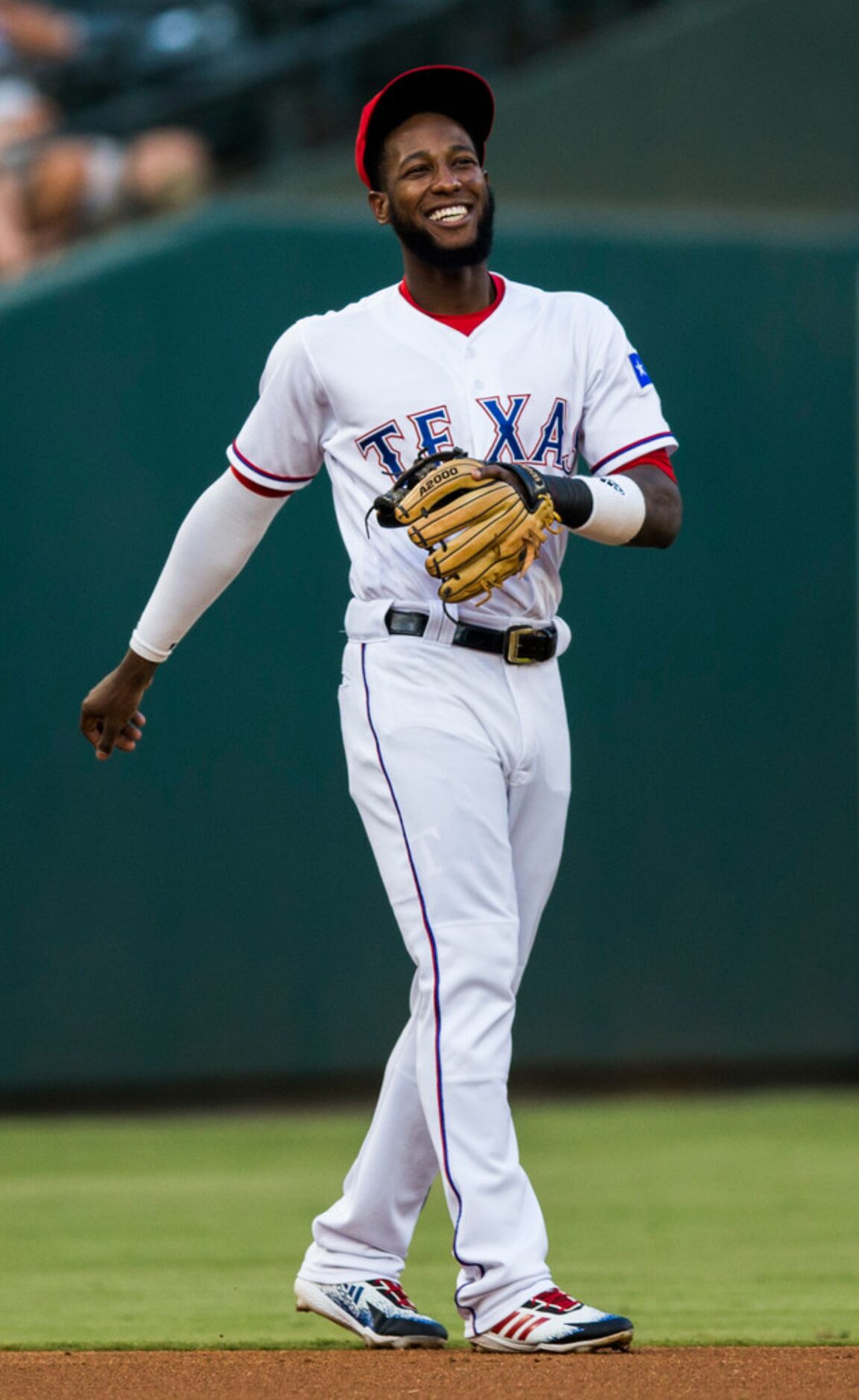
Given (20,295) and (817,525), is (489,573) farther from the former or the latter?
(817,525)

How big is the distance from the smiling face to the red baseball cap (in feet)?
0.05

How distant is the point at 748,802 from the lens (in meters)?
7.58

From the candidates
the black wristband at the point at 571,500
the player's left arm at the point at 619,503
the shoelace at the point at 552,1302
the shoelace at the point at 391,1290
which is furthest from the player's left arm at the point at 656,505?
the shoelace at the point at 391,1290

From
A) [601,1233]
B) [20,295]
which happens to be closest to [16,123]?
[20,295]

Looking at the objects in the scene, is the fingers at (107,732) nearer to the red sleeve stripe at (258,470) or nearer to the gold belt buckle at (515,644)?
the red sleeve stripe at (258,470)

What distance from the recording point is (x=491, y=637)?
126 inches

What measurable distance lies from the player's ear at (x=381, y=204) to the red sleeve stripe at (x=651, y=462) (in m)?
0.58

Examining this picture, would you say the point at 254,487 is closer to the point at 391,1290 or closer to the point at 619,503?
the point at 619,503

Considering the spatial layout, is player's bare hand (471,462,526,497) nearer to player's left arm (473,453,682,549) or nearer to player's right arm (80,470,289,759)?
player's left arm (473,453,682,549)

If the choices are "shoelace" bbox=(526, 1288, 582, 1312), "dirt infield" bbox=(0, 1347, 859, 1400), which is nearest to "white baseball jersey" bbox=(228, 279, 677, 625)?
"shoelace" bbox=(526, 1288, 582, 1312)

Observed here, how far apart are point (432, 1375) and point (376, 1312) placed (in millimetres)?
342

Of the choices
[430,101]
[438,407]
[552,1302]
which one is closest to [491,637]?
[438,407]

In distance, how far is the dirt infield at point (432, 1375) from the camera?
2.78 meters

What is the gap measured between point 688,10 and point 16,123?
9.49 feet
